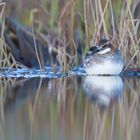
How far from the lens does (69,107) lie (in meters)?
6.66

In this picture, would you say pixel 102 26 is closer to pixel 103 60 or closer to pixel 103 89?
pixel 103 60

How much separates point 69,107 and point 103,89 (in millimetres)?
1238

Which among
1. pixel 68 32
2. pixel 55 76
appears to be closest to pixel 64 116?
pixel 55 76

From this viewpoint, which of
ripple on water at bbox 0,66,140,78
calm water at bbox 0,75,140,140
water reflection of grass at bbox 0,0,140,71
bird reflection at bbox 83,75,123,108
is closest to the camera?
calm water at bbox 0,75,140,140

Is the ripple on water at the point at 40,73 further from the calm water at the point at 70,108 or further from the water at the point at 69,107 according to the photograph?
the calm water at the point at 70,108

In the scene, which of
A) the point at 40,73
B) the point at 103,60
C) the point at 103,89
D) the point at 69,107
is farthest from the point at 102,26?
the point at 69,107

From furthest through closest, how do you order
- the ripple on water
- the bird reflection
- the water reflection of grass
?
the ripple on water < the water reflection of grass < the bird reflection

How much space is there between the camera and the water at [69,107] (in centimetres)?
530

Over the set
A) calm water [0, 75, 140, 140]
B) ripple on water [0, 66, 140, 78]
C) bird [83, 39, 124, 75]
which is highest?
bird [83, 39, 124, 75]

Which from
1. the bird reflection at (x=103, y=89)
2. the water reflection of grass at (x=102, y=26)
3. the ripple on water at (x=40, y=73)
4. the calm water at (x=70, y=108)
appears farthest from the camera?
the ripple on water at (x=40, y=73)

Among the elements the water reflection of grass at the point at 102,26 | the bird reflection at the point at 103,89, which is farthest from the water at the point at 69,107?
the water reflection of grass at the point at 102,26

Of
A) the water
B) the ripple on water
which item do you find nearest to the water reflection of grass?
the ripple on water

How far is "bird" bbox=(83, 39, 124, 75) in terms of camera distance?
8836mm

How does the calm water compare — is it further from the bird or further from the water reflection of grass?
the water reflection of grass
